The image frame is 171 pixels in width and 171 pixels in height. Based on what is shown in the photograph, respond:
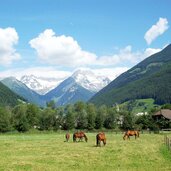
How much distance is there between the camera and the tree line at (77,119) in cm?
15325

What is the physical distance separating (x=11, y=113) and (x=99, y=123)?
36.8 metres

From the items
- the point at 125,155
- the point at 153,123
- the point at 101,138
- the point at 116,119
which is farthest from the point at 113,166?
the point at 116,119

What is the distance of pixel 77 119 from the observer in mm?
164125

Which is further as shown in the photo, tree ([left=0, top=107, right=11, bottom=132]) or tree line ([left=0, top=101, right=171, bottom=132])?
tree line ([left=0, top=101, right=171, bottom=132])

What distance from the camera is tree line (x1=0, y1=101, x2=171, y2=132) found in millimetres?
153250

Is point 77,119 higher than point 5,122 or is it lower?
higher

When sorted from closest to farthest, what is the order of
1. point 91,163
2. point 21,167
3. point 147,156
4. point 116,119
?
point 21,167 < point 91,163 < point 147,156 < point 116,119

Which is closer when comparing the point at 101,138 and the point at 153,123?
the point at 101,138

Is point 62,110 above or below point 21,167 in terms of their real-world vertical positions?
above

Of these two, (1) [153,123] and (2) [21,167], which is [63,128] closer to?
(1) [153,123]

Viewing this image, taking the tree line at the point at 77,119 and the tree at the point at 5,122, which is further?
the tree line at the point at 77,119

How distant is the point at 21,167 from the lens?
103ft

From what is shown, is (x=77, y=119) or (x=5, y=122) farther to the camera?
(x=77, y=119)

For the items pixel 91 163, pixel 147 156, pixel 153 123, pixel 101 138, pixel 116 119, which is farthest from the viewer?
pixel 116 119
